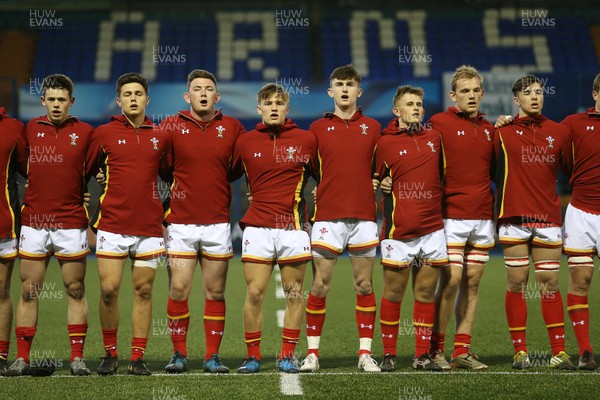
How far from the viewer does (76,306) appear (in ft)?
22.3

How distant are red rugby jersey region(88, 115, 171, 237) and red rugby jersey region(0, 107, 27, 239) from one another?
527mm

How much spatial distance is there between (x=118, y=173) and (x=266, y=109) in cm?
116

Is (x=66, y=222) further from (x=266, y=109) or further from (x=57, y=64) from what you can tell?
(x=57, y=64)

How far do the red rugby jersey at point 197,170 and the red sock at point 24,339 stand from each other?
4.16 feet

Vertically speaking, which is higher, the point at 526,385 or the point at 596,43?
the point at 596,43

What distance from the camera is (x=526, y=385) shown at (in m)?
6.18

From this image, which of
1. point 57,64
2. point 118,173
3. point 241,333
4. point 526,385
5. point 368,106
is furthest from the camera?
point 57,64

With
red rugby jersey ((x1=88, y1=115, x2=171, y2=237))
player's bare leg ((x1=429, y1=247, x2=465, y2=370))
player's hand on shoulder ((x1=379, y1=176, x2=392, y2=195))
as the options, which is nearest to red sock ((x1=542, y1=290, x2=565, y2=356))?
player's bare leg ((x1=429, y1=247, x2=465, y2=370))

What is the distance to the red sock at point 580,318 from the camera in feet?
22.8

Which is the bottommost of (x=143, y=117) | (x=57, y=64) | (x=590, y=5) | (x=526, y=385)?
(x=526, y=385)

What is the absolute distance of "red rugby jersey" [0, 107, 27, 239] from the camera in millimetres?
6793

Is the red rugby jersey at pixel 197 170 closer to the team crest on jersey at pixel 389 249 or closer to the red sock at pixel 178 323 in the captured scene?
the red sock at pixel 178 323

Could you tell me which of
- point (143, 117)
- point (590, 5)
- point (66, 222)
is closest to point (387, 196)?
point (143, 117)

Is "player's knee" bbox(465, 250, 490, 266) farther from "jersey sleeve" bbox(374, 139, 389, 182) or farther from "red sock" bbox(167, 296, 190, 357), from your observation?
"red sock" bbox(167, 296, 190, 357)
